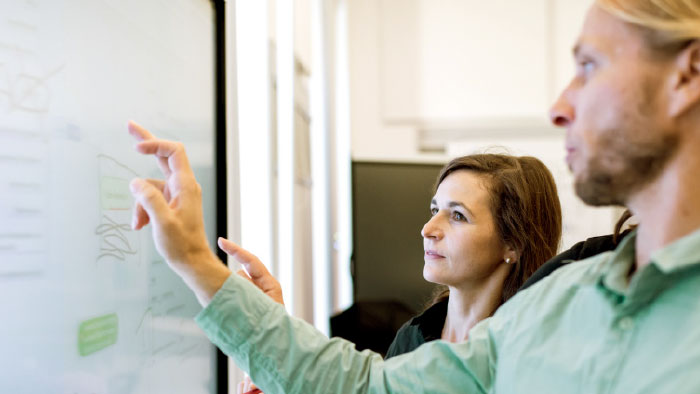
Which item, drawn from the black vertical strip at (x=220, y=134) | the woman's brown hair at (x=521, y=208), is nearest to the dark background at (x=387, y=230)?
the woman's brown hair at (x=521, y=208)

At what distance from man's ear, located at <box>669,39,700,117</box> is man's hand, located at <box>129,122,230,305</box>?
1.93 ft

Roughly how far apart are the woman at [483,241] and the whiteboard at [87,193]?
0.64 m

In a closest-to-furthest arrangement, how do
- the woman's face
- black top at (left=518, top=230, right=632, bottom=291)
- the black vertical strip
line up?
black top at (left=518, top=230, right=632, bottom=291), the black vertical strip, the woman's face

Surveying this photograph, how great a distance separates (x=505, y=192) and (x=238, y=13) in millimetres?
856

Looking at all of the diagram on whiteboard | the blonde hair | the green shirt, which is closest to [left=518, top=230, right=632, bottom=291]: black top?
the green shirt

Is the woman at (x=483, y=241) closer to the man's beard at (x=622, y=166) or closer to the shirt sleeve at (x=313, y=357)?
the shirt sleeve at (x=313, y=357)

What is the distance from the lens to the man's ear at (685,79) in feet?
2.19

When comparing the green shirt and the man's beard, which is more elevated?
the man's beard

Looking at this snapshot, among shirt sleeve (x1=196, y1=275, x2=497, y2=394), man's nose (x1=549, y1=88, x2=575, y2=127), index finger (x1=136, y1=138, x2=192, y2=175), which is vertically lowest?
shirt sleeve (x1=196, y1=275, x2=497, y2=394)

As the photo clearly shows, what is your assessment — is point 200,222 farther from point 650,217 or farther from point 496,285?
point 496,285

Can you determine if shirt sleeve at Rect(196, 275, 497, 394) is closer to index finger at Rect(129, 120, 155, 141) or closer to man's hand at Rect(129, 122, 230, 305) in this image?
man's hand at Rect(129, 122, 230, 305)

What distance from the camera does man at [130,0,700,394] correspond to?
63 cm

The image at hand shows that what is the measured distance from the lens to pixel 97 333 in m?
0.77

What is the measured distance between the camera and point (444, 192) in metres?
1.50
